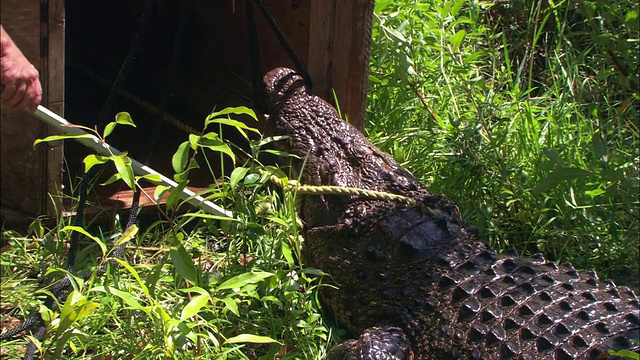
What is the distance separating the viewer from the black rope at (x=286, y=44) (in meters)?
3.43

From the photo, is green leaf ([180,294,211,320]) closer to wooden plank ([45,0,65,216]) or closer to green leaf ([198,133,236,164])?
green leaf ([198,133,236,164])

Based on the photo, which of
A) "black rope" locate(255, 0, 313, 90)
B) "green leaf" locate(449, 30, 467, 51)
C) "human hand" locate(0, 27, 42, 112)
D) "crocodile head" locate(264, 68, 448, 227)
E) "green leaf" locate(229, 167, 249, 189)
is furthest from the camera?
"green leaf" locate(449, 30, 467, 51)

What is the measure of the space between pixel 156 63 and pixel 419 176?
164 cm

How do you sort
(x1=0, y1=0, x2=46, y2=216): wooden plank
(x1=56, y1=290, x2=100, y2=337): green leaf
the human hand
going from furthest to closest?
(x1=0, y1=0, x2=46, y2=216): wooden plank → (x1=56, y1=290, x2=100, y2=337): green leaf → the human hand

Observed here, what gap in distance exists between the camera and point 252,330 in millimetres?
2857

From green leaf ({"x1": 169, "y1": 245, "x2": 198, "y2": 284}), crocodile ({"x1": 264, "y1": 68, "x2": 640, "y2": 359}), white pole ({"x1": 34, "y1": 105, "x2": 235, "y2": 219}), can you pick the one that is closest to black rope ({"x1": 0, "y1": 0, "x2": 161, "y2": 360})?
white pole ({"x1": 34, "y1": 105, "x2": 235, "y2": 219})

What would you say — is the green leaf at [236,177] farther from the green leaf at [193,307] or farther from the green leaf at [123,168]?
the green leaf at [193,307]

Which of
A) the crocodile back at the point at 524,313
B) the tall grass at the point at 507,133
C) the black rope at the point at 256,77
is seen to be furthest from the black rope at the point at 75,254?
the tall grass at the point at 507,133

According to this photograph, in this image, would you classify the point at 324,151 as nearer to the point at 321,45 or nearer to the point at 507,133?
the point at 321,45

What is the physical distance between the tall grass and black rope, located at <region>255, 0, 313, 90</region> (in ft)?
2.47

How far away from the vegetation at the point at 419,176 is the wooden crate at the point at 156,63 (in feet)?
0.68

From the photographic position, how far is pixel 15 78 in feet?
6.12

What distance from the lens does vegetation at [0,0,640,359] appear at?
103 inches

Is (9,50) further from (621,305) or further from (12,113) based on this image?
(621,305)
